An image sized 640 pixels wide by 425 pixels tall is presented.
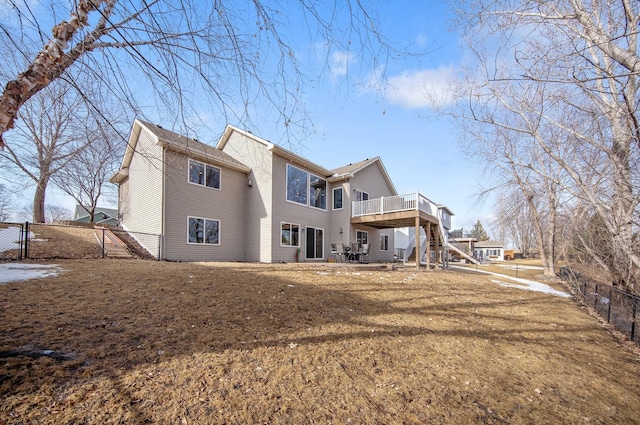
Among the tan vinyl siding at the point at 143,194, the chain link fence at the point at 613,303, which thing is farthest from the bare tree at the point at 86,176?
the chain link fence at the point at 613,303

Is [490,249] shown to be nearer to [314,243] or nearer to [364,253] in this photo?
[364,253]

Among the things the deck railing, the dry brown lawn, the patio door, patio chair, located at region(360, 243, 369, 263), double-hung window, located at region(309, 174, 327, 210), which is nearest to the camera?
the dry brown lawn

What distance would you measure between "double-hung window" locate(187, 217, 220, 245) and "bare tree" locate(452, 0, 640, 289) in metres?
10.8

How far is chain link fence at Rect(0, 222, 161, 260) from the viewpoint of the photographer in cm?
914

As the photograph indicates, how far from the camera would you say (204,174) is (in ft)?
41.7

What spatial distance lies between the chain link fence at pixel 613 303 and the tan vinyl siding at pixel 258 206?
36.2 feet

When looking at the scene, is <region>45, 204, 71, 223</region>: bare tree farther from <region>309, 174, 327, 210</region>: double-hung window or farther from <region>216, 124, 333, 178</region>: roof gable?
<region>309, 174, 327, 210</region>: double-hung window

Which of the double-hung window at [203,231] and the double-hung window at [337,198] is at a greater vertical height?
the double-hung window at [337,198]

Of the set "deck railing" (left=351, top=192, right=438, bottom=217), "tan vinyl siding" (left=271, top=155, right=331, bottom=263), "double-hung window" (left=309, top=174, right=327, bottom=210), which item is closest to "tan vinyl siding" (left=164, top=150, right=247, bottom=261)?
"tan vinyl siding" (left=271, top=155, right=331, bottom=263)

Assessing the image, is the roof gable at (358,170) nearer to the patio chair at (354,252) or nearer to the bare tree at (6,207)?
the patio chair at (354,252)

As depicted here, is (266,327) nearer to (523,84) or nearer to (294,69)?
(294,69)

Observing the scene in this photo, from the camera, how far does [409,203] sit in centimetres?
1442

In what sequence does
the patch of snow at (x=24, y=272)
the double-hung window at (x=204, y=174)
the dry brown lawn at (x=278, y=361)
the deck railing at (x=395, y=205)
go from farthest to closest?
the deck railing at (x=395, y=205), the double-hung window at (x=204, y=174), the patch of snow at (x=24, y=272), the dry brown lawn at (x=278, y=361)

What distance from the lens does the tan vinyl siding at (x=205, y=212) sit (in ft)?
37.7
